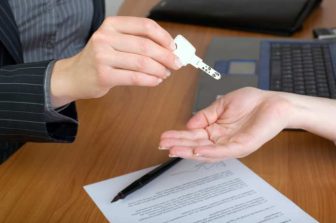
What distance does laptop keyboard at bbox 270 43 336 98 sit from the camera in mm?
956

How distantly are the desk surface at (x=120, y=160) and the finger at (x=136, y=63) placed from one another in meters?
0.19

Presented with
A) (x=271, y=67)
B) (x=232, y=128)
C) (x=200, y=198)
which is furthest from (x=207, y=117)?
(x=271, y=67)

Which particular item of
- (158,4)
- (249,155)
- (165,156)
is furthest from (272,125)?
(158,4)

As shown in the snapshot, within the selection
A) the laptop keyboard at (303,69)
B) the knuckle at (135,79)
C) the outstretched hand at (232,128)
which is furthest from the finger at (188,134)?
the laptop keyboard at (303,69)

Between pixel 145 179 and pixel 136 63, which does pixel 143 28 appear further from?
pixel 145 179

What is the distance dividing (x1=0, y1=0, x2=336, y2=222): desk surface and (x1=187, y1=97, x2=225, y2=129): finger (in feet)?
0.26

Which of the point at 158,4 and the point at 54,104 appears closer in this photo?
the point at 54,104

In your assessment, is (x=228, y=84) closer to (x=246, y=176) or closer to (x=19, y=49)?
(x=246, y=176)

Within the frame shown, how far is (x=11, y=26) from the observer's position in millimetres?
972

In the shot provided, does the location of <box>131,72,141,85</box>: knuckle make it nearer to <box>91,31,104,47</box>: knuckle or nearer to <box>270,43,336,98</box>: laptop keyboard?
<box>91,31,104,47</box>: knuckle

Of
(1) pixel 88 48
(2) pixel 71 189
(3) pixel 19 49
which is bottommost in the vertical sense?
(2) pixel 71 189

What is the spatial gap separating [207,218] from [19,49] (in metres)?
0.55

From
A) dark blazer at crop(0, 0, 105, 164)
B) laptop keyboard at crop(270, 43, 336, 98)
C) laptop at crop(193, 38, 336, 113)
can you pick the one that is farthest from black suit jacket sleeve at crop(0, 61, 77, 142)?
laptop keyboard at crop(270, 43, 336, 98)

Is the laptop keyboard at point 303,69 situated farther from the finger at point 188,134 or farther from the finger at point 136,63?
the finger at point 136,63
